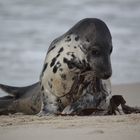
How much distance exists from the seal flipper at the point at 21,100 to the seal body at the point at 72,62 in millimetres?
→ 1010

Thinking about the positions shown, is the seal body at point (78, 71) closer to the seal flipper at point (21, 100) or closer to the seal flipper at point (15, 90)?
the seal flipper at point (21, 100)

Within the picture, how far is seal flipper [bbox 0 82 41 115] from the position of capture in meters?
7.98

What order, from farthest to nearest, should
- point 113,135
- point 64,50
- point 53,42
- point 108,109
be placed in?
point 53,42
point 64,50
point 108,109
point 113,135

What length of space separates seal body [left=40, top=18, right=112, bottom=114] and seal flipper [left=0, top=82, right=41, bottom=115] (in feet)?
3.31

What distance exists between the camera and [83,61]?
6.71 m

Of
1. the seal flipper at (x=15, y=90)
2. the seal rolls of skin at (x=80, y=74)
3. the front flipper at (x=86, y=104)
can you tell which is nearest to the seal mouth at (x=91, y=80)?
the seal rolls of skin at (x=80, y=74)

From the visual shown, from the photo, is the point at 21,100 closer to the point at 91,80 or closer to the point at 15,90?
the point at 15,90

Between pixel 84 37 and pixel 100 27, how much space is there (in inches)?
9.7

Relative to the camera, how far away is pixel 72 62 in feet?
22.1

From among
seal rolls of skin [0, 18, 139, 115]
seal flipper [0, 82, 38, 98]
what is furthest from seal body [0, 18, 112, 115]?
seal flipper [0, 82, 38, 98]

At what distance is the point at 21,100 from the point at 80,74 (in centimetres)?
209

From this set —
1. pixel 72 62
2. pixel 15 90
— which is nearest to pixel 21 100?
pixel 15 90

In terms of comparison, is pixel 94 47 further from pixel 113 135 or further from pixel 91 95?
pixel 113 135

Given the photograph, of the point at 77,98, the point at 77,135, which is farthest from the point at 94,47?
the point at 77,135
